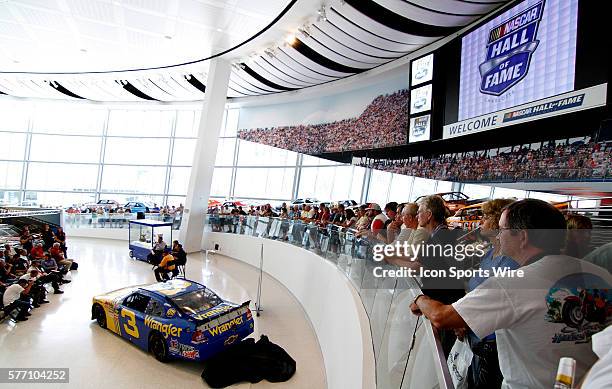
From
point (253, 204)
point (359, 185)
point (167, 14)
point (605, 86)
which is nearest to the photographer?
point (605, 86)

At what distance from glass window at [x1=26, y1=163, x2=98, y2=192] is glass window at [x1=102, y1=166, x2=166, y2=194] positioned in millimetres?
950

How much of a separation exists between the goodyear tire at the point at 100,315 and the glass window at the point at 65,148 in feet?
72.0

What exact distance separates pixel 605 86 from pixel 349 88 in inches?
481

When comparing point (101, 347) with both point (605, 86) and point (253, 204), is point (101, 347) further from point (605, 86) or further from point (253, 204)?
point (253, 204)

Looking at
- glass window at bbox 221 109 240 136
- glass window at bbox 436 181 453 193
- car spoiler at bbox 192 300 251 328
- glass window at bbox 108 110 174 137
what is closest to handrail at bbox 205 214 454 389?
car spoiler at bbox 192 300 251 328

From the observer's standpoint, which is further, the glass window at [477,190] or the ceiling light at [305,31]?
the ceiling light at [305,31]

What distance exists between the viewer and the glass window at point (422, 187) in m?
12.3

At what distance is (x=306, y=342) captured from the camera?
23.2 ft

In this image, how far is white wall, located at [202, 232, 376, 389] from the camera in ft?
A: 12.4

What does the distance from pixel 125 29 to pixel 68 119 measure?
16933 mm

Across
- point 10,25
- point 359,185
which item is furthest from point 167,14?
point 359,185

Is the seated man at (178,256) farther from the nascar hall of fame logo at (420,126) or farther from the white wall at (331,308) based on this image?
the nascar hall of fame logo at (420,126)

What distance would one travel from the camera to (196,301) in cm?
630

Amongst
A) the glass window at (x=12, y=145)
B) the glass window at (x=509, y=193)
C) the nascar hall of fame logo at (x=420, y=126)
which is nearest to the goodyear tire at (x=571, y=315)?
the glass window at (x=509, y=193)
